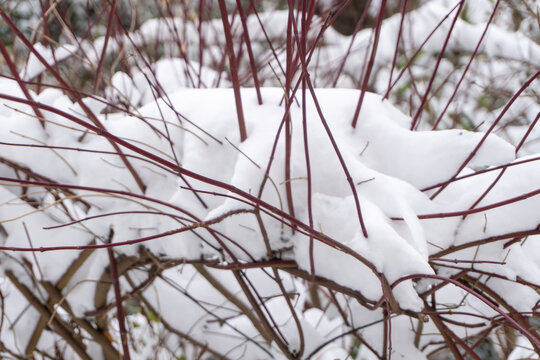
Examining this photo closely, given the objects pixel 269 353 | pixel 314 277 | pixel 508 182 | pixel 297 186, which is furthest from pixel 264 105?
pixel 269 353

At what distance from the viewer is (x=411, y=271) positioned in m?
0.54

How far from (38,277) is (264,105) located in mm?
618

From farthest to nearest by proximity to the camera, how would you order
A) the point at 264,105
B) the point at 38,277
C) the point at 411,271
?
the point at 38,277 → the point at 264,105 → the point at 411,271

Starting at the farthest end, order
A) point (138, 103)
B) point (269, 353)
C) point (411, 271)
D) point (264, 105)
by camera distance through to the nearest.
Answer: point (138, 103)
point (269, 353)
point (264, 105)
point (411, 271)

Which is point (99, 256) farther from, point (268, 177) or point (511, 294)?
point (511, 294)

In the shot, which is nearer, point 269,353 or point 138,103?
point 269,353

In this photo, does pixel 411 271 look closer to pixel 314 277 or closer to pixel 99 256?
pixel 314 277

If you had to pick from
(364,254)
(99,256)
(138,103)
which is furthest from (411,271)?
(138,103)

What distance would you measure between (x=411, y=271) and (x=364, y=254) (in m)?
0.06

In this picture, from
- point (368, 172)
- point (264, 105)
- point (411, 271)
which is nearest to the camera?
point (411, 271)

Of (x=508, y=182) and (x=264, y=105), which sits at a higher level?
(x=264, y=105)

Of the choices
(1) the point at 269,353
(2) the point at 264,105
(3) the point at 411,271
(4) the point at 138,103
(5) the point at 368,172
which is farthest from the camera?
(4) the point at 138,103

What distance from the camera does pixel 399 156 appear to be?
2.34 ft

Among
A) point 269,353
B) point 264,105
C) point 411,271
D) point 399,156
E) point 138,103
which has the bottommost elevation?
point 411,271
